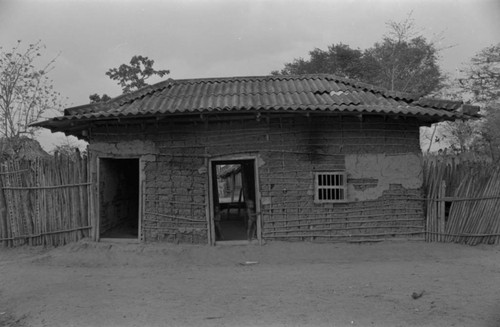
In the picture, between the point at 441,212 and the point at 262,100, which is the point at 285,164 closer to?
the point at 262,100

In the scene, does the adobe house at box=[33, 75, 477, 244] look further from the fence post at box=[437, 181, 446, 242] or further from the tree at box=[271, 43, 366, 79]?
the tree at box=[271, 43, 366, 79]

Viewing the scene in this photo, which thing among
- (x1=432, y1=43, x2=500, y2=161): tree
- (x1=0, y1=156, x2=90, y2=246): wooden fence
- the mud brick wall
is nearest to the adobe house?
the mud brick wall

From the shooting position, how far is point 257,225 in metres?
7.93

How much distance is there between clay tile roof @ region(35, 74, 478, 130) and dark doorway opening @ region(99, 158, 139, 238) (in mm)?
1255

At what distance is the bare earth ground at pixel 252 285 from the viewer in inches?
177

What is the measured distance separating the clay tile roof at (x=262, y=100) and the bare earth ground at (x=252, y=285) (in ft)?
8.11

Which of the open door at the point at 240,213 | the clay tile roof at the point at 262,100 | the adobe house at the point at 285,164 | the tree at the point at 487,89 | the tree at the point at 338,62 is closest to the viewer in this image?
the clay tile roof at the point at 262,100

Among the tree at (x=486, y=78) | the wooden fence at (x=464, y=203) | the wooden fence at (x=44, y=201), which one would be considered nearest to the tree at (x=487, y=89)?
the tree at (x=486, y=78)

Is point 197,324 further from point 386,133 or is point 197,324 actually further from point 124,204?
point 124,204

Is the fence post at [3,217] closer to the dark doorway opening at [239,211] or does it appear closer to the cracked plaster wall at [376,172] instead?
the dark doorway opening at [239,211]

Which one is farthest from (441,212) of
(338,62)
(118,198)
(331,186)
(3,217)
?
(338,62)

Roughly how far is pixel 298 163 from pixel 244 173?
4485 millimetres

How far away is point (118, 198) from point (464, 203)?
7.46 metres

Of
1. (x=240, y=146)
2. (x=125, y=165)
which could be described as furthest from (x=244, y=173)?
(x=240, y=146)
